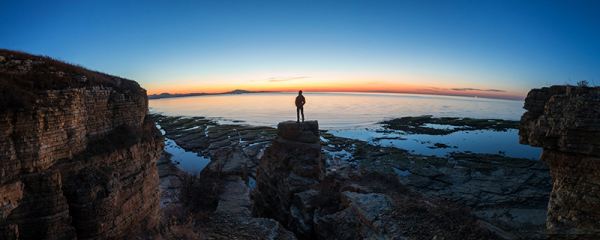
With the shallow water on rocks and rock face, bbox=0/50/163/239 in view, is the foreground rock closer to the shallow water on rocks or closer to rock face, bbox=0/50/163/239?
rock face, bbox=0/50/163/239

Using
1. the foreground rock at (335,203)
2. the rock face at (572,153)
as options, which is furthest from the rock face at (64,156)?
the rock face at (572,153)

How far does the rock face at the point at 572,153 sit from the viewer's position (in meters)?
7.32

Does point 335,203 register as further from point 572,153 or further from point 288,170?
point 572,153

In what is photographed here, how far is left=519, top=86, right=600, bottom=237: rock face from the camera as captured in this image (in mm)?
7324

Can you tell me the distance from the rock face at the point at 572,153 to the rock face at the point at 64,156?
11.8 m

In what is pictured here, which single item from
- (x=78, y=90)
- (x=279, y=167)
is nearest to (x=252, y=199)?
(x=279, y=167)

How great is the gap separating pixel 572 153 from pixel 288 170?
13751 mm

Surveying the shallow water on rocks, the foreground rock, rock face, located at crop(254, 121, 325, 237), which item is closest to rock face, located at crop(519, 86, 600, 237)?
the foreground rock

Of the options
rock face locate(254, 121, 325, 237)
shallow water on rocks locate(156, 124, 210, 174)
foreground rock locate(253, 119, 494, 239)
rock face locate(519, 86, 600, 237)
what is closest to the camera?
rock face locate(519, 86, 600, 237)

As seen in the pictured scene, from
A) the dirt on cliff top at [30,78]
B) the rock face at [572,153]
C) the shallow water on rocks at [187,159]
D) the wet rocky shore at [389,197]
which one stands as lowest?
the shallow water on rocks at [187,159]

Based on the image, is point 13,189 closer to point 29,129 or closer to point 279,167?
point 29,129

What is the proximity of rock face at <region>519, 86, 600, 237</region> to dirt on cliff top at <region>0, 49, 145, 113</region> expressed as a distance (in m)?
12.9

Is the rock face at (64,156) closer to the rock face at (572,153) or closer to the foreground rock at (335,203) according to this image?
the foreground rock at (335,203)

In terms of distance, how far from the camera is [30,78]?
22.3 feet
